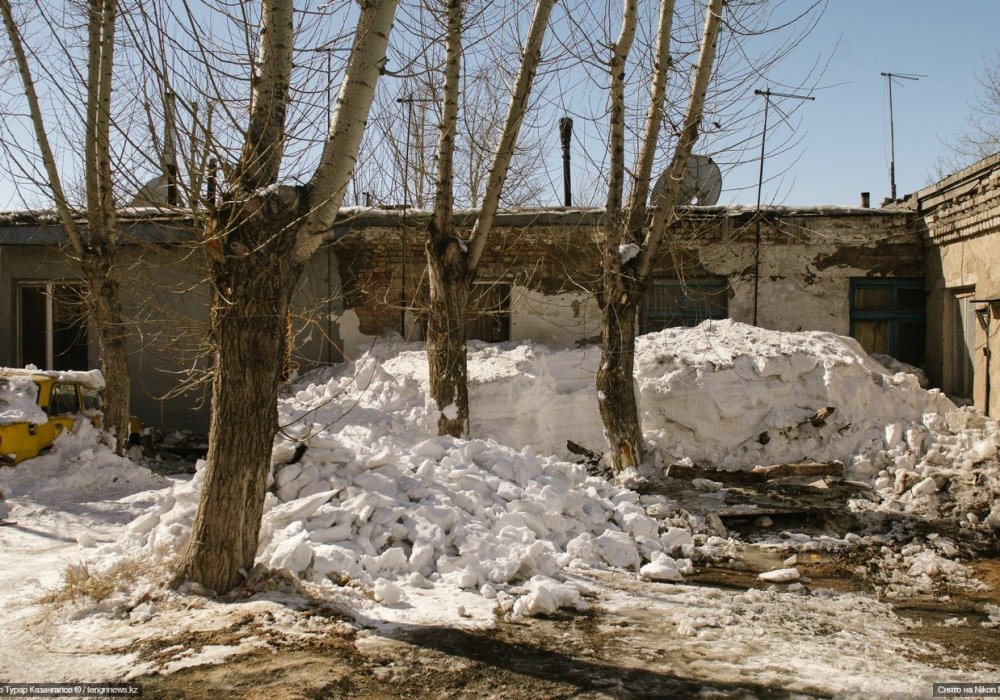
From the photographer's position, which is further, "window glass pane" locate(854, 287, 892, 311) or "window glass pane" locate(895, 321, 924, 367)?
"window glass pane" locate(854, 287, 892, 311)

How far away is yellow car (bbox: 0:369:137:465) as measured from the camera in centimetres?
876

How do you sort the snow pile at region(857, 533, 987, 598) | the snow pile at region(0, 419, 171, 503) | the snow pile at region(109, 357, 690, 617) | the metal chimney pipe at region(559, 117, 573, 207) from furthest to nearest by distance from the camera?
the metal chimney pipe at region(559, 117, 573, 207), the snow pile at region(0, 419, 171, 503), the snow pile at region(857, 533, 987, 598), the snow pile at region(109, 357, 690, 617)

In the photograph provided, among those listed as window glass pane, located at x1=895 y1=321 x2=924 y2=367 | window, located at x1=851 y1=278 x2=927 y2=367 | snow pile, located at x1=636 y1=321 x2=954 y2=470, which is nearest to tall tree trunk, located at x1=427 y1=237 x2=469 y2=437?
snow pile, located at x1=636 y1=321 x2=954 y2=470

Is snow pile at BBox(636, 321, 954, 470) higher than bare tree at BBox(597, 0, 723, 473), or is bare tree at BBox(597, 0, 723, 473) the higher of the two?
bare tree at BBox(597, 0, 723, 473)

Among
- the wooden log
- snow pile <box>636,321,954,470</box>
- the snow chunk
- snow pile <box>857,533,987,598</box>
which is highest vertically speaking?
snow pile <box>636,321,954,470</box>

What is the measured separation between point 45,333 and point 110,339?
527 centimetres

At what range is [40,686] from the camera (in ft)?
11.7

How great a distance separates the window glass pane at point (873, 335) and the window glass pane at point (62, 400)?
37.9 feet

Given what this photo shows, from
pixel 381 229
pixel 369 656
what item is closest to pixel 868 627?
pixel 369 656

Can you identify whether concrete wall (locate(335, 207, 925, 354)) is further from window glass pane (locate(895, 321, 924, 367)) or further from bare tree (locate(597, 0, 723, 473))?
bare tree (locate(597, 0, 723, 473))

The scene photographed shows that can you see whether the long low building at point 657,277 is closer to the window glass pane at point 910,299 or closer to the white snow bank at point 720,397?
the window glass pane at point 910,299

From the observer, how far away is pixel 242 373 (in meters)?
4.57

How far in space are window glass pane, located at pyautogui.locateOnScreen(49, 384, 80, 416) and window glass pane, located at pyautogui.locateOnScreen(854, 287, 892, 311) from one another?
1160 cm

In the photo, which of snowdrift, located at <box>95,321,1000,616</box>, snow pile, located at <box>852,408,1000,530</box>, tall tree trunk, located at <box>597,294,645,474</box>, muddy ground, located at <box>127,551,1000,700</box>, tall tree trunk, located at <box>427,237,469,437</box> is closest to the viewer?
muddy ground, located at <box>127,551,1000,700</box>
